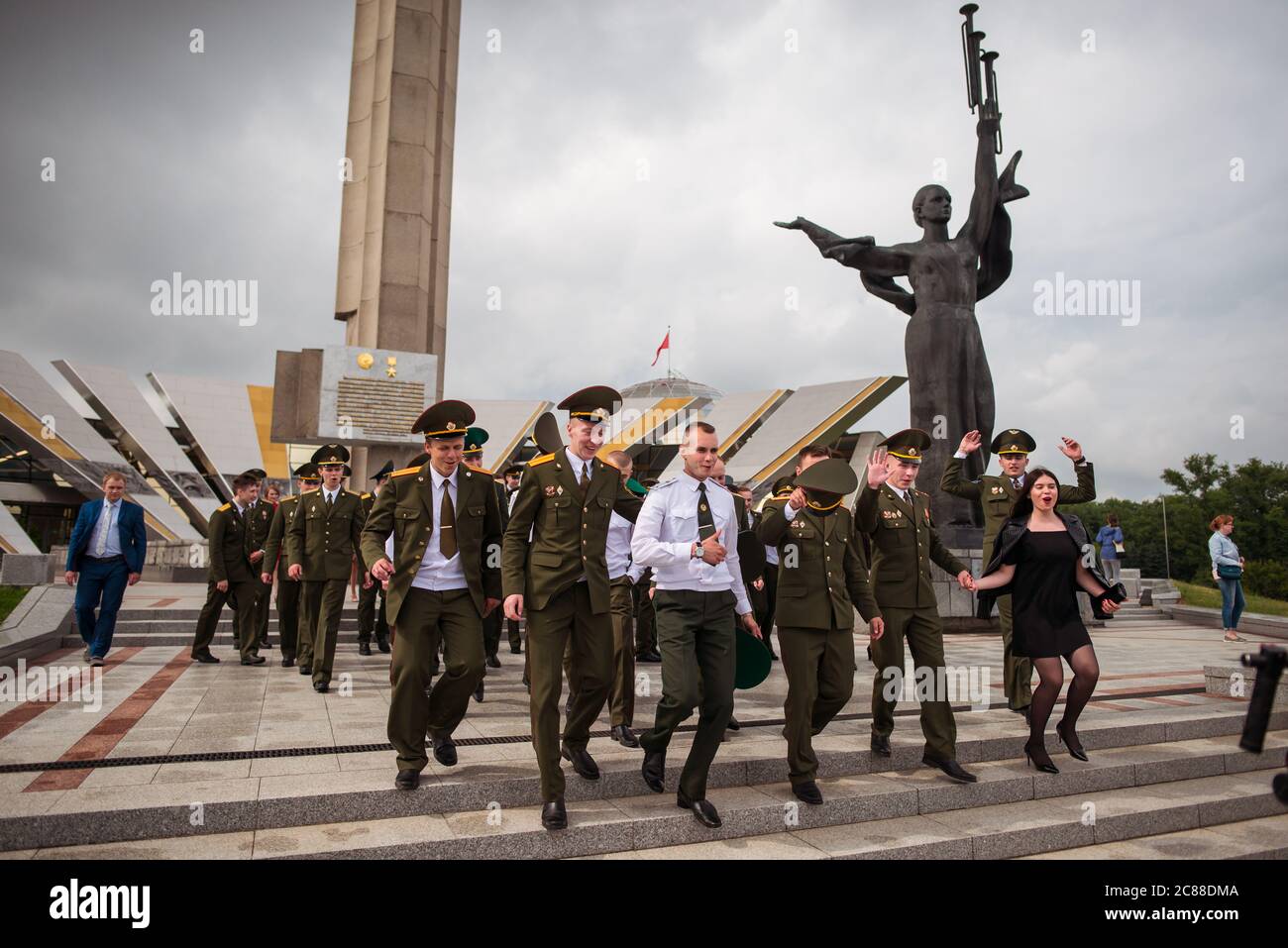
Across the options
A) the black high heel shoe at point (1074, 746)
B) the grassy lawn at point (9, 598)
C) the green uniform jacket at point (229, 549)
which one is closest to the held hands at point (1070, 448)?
the black high heel shoe at point (1074, 746)

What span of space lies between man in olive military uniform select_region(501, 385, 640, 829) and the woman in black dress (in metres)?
2.37

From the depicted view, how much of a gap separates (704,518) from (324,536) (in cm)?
456

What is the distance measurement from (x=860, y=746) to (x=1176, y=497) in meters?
65.9

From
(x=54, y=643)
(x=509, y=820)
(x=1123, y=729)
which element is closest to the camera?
(x=509, y=820)

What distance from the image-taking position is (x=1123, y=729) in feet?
17.4

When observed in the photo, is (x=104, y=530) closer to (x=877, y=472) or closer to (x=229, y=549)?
(x=229, y=549)

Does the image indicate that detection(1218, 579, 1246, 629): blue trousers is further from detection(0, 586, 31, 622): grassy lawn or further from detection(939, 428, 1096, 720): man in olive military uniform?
detection(0, 586, 31, 622): grassy lawn

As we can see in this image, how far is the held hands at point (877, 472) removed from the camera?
488cm

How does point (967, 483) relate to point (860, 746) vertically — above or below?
above

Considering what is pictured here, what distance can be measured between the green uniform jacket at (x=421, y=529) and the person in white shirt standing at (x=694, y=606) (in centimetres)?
92

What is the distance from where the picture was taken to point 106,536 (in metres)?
7.39

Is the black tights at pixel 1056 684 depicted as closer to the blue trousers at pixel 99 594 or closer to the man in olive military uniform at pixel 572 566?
the man in olive military uniform at pixel 572 566
